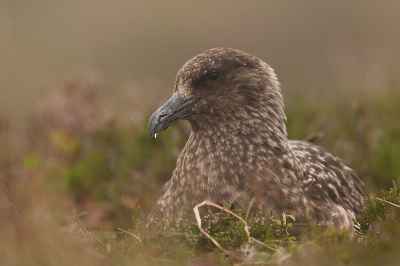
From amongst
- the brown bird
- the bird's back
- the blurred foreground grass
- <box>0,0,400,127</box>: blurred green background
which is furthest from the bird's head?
<box>0,0,400,127</box>: blurred green background

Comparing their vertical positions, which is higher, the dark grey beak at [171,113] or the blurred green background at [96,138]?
the dark grey beak at [171,113]

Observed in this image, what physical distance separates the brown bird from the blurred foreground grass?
21cm

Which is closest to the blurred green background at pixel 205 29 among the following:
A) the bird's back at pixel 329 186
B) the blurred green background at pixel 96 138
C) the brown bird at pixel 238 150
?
the blurred green background at pixel 96 138

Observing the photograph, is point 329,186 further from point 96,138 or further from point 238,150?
point 96,138

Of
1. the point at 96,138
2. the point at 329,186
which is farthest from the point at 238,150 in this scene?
the point at 96,138

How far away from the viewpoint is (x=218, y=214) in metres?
3.00

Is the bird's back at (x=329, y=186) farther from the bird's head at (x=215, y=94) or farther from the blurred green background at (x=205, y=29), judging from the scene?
the blurred green background at (x=205, y=29)

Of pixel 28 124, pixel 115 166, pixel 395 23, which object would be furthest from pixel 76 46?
pixel 395 23

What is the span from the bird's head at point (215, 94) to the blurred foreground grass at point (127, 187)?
25.6 inches

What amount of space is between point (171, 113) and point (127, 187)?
1525mm

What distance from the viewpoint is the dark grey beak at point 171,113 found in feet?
11.1

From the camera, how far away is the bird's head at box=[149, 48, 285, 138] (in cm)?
342

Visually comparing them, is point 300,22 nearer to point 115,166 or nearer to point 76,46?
point 76,46

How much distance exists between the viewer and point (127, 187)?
477 cm
